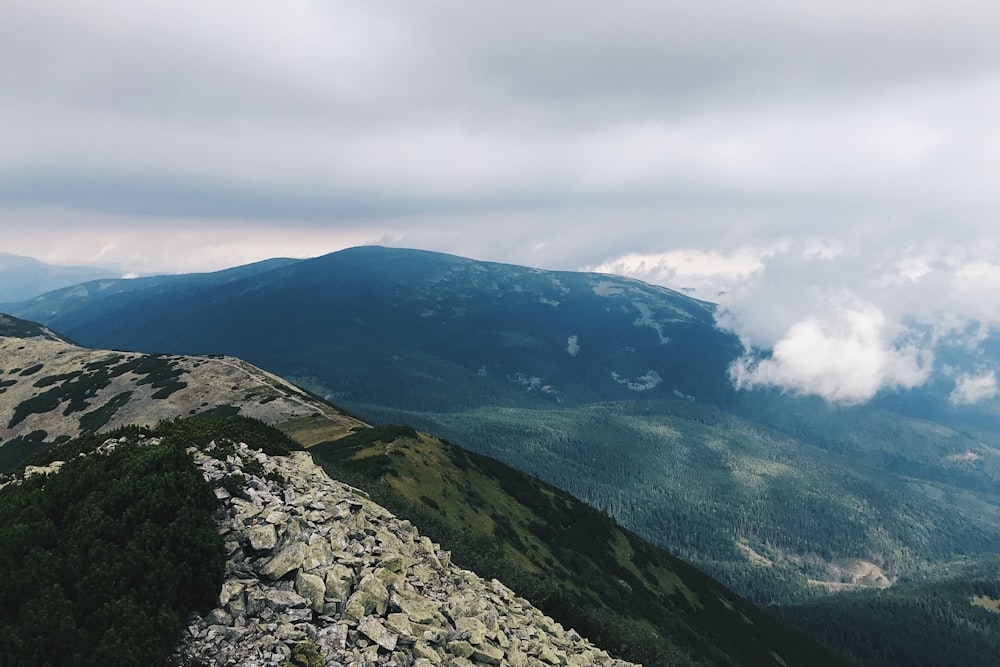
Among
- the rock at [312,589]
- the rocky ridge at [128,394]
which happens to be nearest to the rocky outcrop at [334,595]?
the rock at [312,589]

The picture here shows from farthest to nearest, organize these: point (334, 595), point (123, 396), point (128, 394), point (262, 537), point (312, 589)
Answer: point (128, 394), point (123, 396), point (262, 537), point (334, 595), point (312, 589)

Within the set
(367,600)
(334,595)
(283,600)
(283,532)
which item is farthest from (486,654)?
(283,532)

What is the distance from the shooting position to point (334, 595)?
26641 millimetres

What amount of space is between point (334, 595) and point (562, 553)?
312 ft

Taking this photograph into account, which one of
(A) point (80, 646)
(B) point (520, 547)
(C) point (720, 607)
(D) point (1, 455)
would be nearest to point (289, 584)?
(A) point (80, 646)

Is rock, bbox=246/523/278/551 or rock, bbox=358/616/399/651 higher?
rock, bbox=246/523/278/551

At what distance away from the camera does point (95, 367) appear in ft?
556

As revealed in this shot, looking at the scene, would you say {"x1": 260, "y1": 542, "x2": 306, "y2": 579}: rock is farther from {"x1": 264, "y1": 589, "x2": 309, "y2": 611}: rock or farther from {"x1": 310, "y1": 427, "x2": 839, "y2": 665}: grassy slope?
{"x1": 310, "y1": 427, "x2": 839, "y2": 665}: grassy slope

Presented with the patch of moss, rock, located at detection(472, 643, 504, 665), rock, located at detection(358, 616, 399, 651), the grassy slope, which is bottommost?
the grassy slope

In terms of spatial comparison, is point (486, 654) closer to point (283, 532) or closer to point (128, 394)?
point (283, 532)

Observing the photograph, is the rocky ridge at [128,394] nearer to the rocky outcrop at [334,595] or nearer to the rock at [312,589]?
the rocky outcrop at [334,595]

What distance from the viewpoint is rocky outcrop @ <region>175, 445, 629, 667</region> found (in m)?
23.9

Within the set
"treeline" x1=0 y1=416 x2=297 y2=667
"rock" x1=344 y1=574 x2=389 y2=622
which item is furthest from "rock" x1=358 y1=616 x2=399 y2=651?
"treeline" x1=0 y1=416 x2=297 y2=667

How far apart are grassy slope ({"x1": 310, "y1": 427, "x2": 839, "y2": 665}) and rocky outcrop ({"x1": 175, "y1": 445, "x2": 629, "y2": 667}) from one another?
12.2 m
